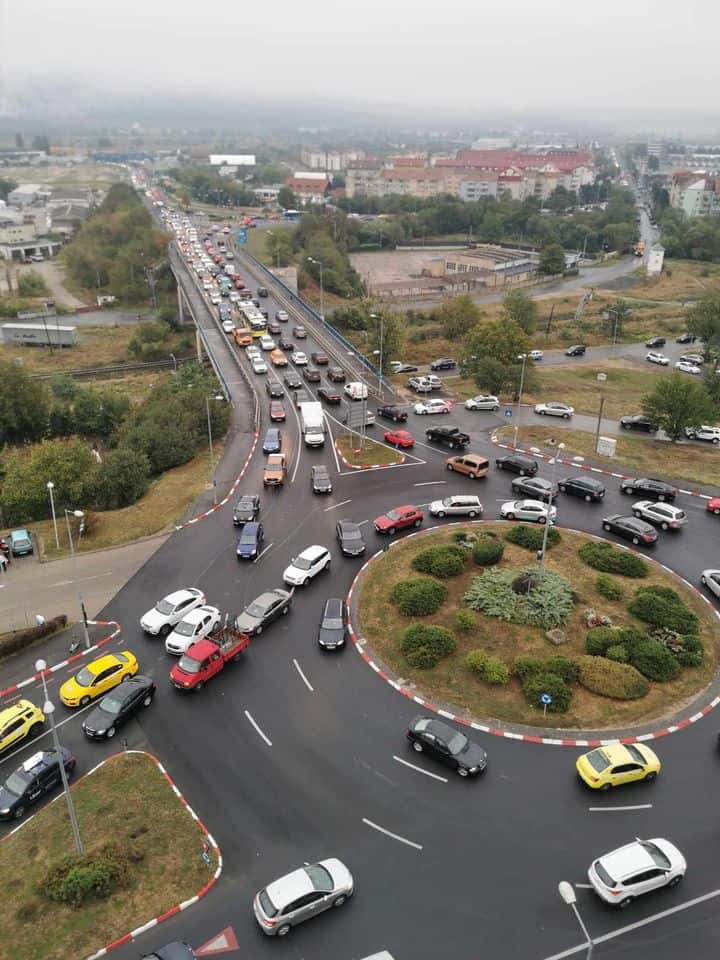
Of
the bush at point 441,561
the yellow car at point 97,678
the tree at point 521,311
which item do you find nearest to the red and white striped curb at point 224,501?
the yellow car at point 97,678

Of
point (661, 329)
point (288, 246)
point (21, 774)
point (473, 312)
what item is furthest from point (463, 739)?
point (288, 246)

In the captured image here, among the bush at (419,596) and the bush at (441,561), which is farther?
the bush at (441,561)

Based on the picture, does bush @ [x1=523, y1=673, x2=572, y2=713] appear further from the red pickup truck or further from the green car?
the green car

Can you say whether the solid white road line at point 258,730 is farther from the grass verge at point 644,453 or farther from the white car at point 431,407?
the white car at point 431,407

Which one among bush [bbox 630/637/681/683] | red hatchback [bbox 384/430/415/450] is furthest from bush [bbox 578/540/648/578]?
red hatchback [bbox 384/430/415/450]

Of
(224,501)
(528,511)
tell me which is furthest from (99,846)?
(528,511)
